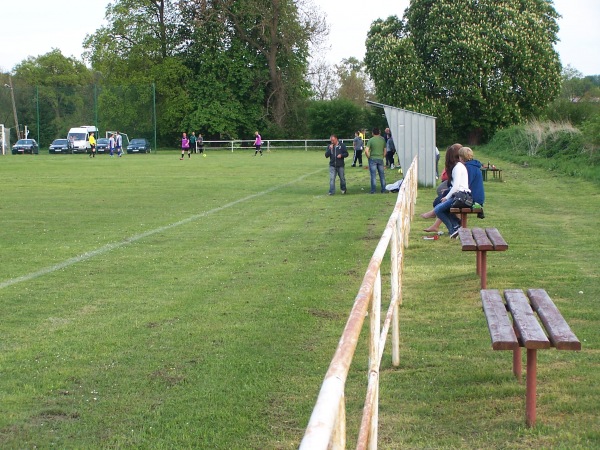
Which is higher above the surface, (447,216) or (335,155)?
(335,155)

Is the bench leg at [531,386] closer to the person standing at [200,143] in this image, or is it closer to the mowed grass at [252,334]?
the mowed grass at [252,334]

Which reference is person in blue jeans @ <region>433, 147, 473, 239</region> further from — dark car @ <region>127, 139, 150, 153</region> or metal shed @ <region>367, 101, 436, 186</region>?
dark car @ <region>127, 139, 150, 153</region>

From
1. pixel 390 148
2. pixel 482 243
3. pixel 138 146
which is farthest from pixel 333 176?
pixel 138 146

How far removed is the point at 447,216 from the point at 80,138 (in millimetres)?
57048

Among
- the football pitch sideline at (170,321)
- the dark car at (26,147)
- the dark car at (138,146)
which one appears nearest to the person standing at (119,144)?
the dark car at (138,146)

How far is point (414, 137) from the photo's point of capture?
81.6 ft

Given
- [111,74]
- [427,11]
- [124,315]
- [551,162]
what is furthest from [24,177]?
[111,74]

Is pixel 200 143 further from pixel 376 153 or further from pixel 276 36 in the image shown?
pixel 376 153

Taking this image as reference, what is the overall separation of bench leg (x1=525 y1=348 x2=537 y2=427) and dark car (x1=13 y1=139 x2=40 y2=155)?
62.6m

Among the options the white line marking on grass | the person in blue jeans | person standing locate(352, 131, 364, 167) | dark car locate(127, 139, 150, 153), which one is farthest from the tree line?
the person in blue jeans

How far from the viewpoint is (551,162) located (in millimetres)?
33438

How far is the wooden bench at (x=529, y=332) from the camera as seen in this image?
15.9 ft

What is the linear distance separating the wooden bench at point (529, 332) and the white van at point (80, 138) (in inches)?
2462

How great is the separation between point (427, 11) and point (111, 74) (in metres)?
31.2
